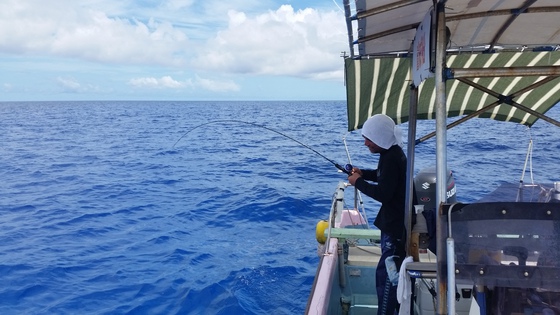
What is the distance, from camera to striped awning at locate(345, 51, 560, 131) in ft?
14.3

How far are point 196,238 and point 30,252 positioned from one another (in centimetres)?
310

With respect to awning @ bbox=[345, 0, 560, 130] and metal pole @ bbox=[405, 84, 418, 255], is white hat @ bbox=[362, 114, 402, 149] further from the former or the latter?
awning @ bbox=[345, 0, 560, 130]

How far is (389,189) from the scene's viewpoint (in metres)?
3.17

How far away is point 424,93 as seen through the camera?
16.2 ft

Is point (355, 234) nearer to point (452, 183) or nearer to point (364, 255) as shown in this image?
point (364, 255)

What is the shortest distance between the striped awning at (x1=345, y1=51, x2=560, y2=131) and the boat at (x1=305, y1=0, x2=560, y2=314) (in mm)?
15

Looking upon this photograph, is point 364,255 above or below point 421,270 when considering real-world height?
below

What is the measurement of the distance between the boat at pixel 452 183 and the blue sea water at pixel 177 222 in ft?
6.34

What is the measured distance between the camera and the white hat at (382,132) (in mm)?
3242

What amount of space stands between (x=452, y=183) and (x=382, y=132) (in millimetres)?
1591

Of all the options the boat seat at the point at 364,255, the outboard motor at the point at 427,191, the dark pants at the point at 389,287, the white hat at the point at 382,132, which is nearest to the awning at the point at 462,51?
A: the white hat at the point at 382,132

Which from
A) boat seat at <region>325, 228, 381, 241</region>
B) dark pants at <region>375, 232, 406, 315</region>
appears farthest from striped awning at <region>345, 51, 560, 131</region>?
dark pants at <region>375, 232, 406, 315</region>

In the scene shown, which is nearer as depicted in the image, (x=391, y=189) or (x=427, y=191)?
(x=391, y=189)

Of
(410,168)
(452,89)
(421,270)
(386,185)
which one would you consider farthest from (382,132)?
(452,89)
